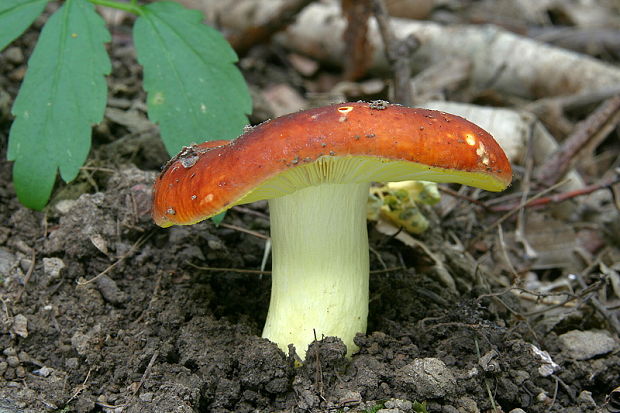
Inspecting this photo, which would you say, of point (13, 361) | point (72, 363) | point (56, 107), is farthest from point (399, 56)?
point (13, 361)

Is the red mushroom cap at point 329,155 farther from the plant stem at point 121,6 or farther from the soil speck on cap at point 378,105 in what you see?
the plant stem at point 121,6

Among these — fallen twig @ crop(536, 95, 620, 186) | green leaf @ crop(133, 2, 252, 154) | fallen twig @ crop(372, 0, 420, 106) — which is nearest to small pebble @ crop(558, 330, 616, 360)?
fallen twig @ crop(536, 95, 620, 186)

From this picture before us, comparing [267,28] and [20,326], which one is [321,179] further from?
[267,28]

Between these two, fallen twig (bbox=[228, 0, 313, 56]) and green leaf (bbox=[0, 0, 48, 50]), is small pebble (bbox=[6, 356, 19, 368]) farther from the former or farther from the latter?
fallen twig (bbox=[228, 0, 313, 56])

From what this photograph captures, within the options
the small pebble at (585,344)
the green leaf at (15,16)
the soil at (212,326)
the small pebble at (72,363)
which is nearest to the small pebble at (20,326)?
the soil at (212,326)

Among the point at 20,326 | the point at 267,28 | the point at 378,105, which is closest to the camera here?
the point at 378,105

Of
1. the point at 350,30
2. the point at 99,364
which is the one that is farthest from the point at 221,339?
the point at 350,30

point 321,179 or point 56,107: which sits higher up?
point 56,107
